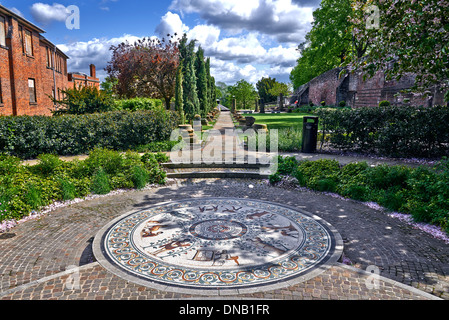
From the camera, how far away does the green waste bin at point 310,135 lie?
11477 mm

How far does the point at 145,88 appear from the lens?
2641 centimetres

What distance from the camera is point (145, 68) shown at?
2525 cm

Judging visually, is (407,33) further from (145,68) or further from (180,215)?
(145,68)

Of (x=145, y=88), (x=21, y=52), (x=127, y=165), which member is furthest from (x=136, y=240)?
(x=145, y=88)

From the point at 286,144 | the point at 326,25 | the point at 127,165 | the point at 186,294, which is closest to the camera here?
the point at 186,294

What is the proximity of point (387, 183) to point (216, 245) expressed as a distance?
4617 mm

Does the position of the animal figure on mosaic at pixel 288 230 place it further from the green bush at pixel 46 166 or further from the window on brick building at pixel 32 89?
the window on brick building at pixel 32 89

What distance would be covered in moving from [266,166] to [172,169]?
3.00 m

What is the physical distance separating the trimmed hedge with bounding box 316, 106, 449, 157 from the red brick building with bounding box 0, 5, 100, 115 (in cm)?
1253

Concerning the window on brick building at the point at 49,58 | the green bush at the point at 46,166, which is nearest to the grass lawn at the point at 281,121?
the green bush at the point at 46,166

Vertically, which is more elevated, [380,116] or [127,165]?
[380,116]

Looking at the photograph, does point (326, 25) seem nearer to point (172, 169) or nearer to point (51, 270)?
point (172, 169)

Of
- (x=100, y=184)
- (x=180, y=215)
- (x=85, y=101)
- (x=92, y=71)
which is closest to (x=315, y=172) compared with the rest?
(x=180, y=215)

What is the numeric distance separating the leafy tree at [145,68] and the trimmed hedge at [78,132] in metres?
13.3
